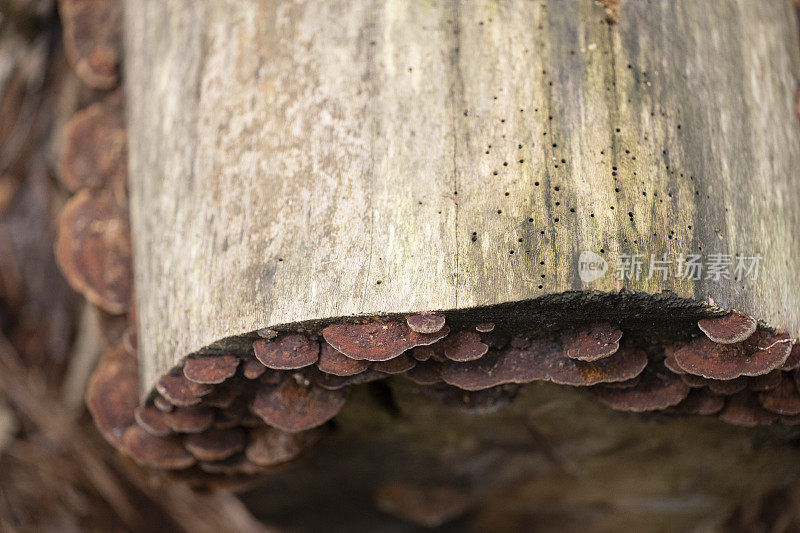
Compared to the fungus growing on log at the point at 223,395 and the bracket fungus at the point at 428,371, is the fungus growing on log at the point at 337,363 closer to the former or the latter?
the bracket fungus at the point at 428,371

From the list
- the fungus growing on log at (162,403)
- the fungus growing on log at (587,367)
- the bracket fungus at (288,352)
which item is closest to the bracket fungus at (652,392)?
the fungus growing on log at (587,367)

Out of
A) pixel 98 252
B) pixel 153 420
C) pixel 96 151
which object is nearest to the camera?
pixel 153 420

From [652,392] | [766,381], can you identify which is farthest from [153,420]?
[766,381]

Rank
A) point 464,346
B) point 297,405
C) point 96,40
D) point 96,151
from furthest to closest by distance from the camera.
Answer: point 96,40
point 96,151
point 297,405
point 464,346

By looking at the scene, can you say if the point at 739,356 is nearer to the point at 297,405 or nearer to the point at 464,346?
the point at 464,346

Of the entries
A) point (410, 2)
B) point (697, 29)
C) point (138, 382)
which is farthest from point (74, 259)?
point (697, 29)

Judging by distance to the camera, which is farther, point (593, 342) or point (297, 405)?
point (297, 405)

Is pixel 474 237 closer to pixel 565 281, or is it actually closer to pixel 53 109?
pixel 565 281

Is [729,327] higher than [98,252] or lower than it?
lower
